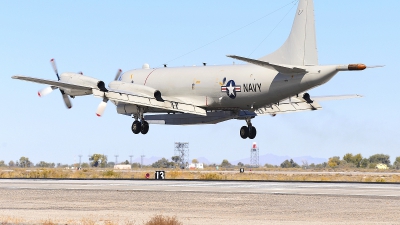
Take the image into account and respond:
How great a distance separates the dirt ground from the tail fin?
520 inches

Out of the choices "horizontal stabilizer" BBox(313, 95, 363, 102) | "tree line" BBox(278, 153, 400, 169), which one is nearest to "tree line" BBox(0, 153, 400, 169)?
"tree line" BBox(278, 153, 400, 169)

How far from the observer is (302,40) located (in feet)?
132

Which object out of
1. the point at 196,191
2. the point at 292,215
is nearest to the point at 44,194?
the point at 196,191

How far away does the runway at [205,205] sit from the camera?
20.6 meters

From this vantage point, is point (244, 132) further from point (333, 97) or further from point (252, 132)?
point (333, 97)

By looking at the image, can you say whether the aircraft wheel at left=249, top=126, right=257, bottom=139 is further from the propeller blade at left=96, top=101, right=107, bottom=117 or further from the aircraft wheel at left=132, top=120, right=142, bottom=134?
the propeller blade at left=96, top=101, right=107, bottom=117

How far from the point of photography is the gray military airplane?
39.8m

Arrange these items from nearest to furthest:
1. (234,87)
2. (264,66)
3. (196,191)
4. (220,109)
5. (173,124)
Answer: (196,191) → (264,66) → (234,87) → (220,109) → (173,124)

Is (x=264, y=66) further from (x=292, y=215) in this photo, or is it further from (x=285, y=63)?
(x=292, y=215)

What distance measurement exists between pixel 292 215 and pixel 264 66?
18432 millimetres

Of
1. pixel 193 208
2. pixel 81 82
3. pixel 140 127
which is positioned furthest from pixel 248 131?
pixel 193 208

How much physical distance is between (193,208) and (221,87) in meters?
20.1

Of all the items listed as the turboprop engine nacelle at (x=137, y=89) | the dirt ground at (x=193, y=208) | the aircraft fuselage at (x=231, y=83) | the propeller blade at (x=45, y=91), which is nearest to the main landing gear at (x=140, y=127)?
the turboprop engine nacelle at (x=137, y=89)

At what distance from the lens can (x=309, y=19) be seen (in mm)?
40438
